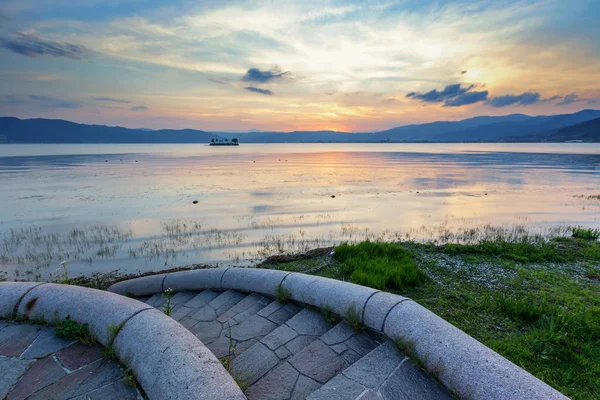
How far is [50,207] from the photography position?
18062 mm

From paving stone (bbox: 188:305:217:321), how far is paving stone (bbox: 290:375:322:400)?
2.35 m

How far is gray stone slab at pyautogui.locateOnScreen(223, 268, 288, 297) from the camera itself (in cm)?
543

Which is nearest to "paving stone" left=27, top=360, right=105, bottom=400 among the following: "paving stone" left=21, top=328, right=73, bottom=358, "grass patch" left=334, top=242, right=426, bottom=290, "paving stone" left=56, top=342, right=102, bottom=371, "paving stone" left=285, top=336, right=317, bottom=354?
"paving stone" left=56, top=342, right=102, bottom=371

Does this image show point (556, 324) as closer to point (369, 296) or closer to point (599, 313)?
point (599, 313)

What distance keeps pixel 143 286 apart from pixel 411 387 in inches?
259

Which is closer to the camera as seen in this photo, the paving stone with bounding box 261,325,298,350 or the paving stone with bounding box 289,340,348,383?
the paving stone with bounding box 289,340,348,383

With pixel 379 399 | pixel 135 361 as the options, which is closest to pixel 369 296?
pixel 379 399

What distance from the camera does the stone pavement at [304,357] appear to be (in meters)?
2.93

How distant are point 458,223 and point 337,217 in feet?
18.3

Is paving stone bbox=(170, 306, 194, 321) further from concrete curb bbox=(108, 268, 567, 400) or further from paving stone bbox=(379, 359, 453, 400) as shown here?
paving stone bbox=(379, 359, 453, 400)

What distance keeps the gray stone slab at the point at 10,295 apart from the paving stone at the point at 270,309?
329cm

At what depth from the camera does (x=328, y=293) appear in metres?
4.52

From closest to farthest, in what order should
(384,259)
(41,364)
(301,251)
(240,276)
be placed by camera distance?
(41,364), (240,276), (384,259), (301,251)

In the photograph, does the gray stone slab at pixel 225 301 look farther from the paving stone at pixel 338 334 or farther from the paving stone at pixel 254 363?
the paving stone at pixel 338 334
